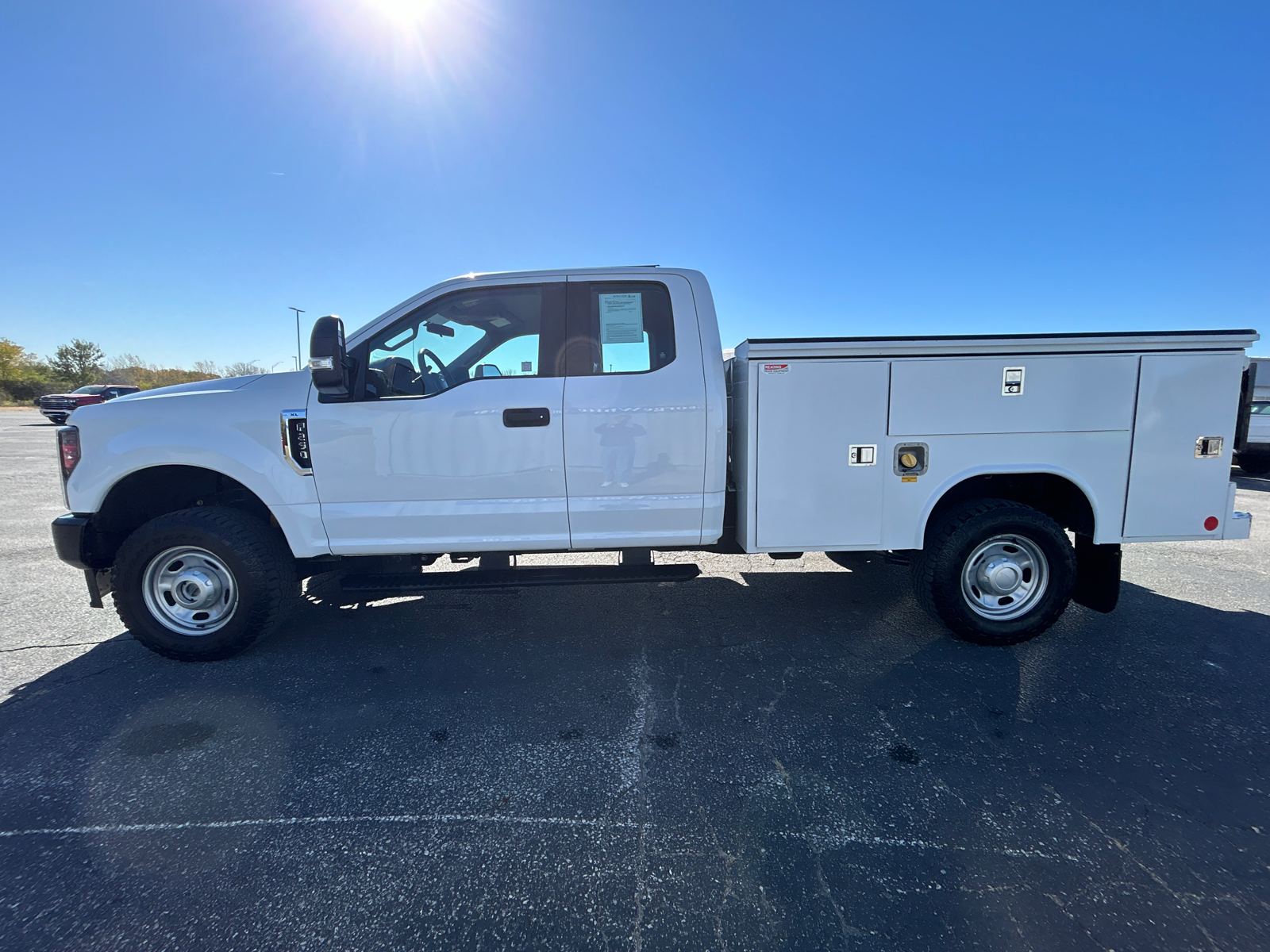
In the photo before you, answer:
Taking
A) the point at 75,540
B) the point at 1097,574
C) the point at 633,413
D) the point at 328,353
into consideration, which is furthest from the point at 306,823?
the point at 1097,574

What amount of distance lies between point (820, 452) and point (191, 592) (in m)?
3.73

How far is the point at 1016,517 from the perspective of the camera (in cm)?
344

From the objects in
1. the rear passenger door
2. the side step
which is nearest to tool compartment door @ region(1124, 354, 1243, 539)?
the rear passenger door

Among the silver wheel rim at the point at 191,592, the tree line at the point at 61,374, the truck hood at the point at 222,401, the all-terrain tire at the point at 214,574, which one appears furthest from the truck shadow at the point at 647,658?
the tree line at the point at 61,374

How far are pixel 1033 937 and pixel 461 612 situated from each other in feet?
11.5

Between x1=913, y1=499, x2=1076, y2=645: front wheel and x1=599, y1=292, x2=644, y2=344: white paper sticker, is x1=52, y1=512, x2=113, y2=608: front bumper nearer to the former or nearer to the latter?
x1=599, y1=292, x2=644, y2=344: white paper sticker

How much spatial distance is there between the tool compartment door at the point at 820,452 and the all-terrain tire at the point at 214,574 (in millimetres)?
2847

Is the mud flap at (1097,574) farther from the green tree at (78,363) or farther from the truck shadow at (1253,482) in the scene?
the green tree at (78,363)

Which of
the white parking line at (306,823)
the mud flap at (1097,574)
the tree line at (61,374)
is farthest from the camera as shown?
the tree line at (61,374)

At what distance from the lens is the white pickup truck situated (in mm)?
3297

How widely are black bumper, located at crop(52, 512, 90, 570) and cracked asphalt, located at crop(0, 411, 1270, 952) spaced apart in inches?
25.4

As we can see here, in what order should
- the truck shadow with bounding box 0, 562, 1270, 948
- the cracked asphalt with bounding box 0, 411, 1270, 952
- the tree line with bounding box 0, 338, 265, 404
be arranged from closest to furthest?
the cracked asphalt with bounding box 0, 411, 1270, 952 → the truck shadow with bounding box 0, 562, 1270, 948 → the tree line with bounding box 0, 338, 265, 404

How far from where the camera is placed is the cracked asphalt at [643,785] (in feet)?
5.86

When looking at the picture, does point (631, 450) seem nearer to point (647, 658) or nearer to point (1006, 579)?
point (647, 658)
